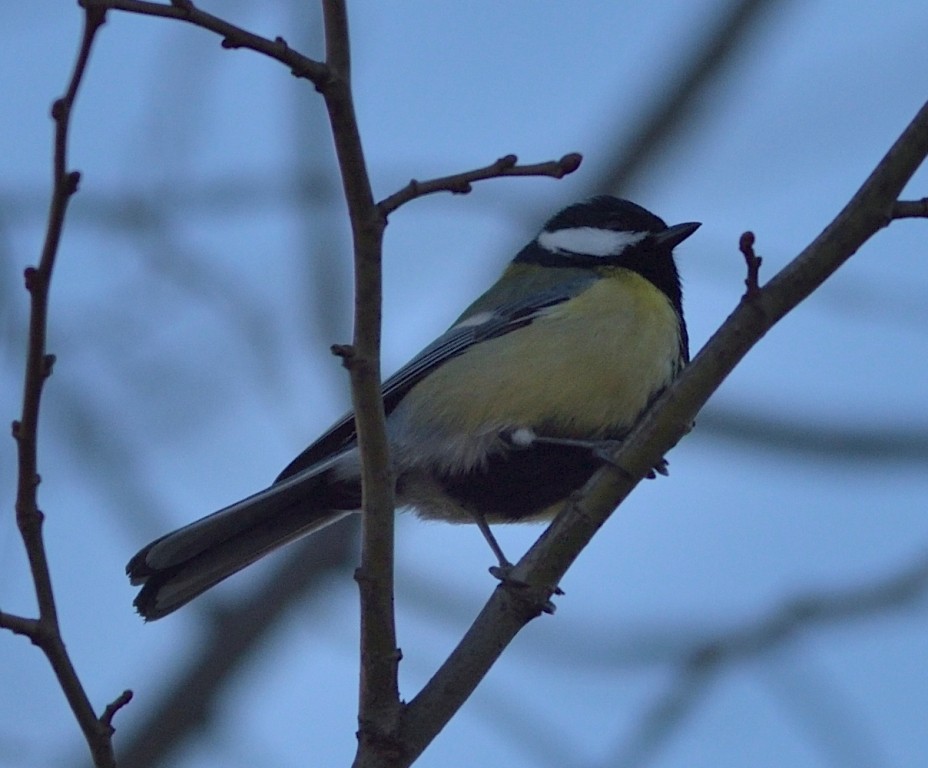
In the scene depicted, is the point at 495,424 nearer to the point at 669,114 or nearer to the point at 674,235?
the point at 674,235

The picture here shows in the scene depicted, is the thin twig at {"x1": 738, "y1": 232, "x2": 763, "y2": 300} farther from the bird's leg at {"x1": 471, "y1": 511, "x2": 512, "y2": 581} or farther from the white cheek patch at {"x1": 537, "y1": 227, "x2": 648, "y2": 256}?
the white cheek patch at {"x1": 537, "y1": 227, "x2": 648, "y2": 256}

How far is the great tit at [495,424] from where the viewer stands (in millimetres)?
3359

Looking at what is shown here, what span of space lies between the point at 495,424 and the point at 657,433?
1.04 m

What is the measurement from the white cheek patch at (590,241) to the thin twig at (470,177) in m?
2.16

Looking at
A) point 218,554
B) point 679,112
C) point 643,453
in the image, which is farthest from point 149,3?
point 679,112

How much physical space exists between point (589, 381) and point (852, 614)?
111 centimetres

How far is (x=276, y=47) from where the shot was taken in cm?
191

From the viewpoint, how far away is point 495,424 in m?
3.50

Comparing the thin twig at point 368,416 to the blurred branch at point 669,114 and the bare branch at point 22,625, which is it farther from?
the blurred branch at point 669,114

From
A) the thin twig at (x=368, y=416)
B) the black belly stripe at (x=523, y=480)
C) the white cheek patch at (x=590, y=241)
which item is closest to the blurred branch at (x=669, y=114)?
the white cheek patch at (x=590, y=241)

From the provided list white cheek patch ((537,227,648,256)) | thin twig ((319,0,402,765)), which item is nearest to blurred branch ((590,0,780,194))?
white cheek patch ((537,227,648,256))

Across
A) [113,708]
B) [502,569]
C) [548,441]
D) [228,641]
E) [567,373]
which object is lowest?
[113,708]

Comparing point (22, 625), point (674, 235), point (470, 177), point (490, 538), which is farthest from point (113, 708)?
point (674, 235)

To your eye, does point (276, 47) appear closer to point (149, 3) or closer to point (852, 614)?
point (149, 3)
